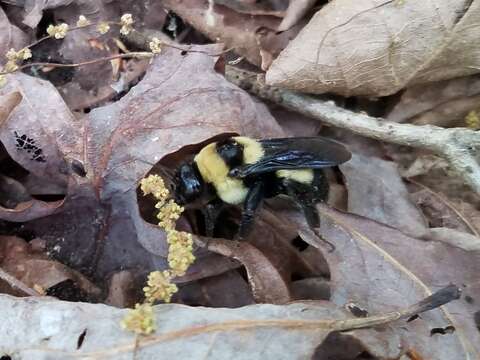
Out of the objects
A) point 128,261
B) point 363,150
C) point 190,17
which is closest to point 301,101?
point 363,150

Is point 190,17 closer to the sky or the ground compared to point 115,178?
closer to the sky

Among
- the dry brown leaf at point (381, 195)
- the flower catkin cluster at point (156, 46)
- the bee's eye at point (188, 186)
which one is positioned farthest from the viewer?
the flower catkin cluster at point (156, 46)

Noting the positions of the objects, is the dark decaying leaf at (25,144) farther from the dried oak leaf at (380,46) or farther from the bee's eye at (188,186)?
the dried oak leaf at (380,46)

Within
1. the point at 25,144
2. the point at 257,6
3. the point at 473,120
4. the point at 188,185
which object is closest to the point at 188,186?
the point at 188,185

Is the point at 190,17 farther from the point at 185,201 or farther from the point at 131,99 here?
the point at 185,201

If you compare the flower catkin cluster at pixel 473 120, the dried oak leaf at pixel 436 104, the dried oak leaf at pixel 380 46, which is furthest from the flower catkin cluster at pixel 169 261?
the flower catkin cluster at pixel 473 120

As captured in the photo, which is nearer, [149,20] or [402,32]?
[402,32]
